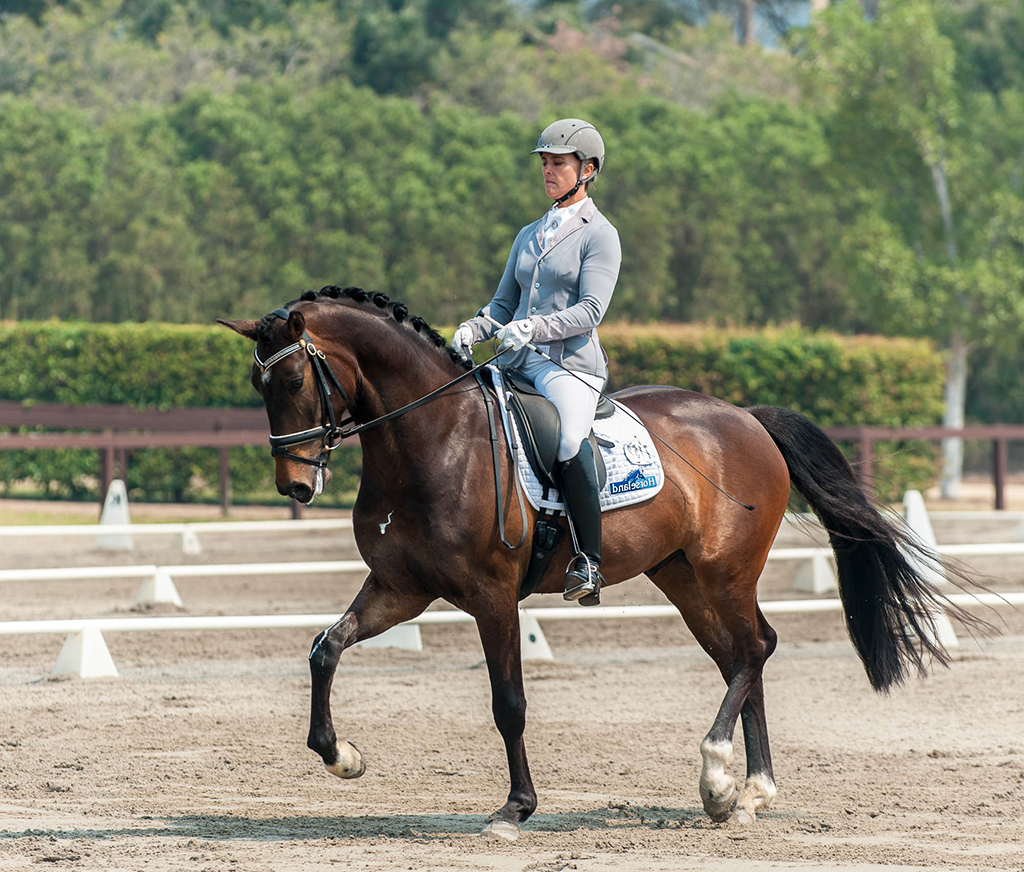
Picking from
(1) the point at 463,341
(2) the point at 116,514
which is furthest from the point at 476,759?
(2) the point at 116,514

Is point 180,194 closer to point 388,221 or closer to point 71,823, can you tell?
point 388,221

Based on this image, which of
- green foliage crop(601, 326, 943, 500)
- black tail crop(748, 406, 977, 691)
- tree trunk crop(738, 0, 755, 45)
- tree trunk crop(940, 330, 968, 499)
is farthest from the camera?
tree trunk crop(738, 0, 755, 45)

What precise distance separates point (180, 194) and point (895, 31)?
13.3 m

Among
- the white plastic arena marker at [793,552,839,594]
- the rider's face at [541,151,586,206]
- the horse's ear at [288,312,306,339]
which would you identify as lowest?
the white plastic arena marker at [793,552,839,594]

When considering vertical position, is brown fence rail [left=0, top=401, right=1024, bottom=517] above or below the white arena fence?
below

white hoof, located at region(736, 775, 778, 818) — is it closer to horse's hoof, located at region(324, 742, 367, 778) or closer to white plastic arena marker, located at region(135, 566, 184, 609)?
horse's hoof, located at region(324, 742, 367, 778)

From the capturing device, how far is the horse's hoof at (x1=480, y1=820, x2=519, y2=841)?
14.8ft

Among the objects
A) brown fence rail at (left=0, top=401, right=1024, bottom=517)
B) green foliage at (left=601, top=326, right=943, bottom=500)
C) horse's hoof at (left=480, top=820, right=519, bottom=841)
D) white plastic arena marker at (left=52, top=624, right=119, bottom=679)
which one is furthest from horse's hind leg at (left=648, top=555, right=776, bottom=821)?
green foliage at (left=601, top=326, right=943, bottom=500)

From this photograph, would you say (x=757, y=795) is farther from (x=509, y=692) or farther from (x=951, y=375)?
(x=951, y=375)

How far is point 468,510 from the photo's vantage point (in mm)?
4688

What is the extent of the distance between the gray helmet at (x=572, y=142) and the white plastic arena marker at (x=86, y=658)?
4.22 metres

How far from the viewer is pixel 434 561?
4.65 meters

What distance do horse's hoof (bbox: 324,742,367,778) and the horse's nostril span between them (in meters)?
0.94

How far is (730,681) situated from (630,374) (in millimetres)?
13978
